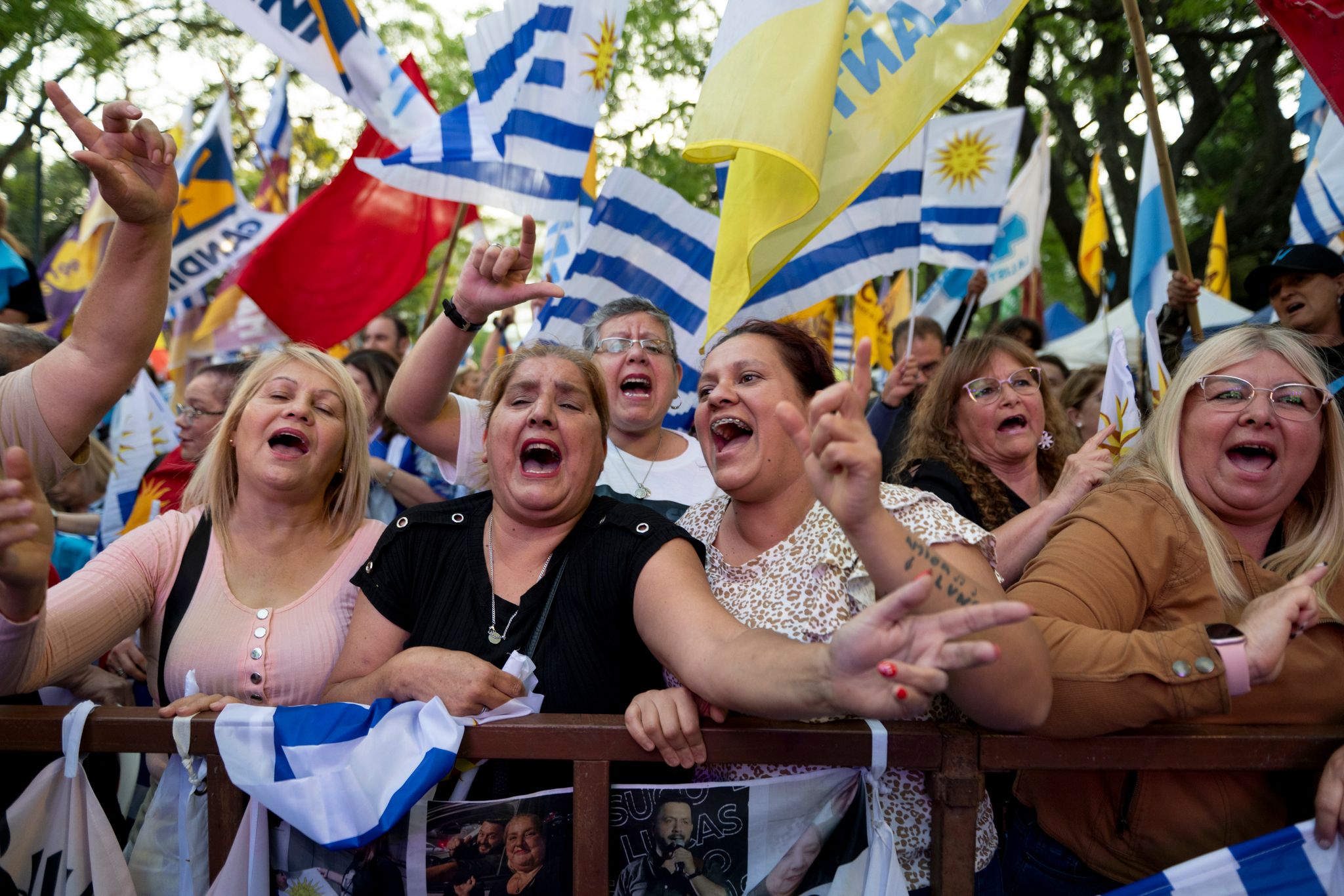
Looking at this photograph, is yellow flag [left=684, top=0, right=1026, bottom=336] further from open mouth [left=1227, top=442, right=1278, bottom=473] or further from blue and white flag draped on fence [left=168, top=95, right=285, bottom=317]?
blue and white flag draped on fence [left=168, top=95, right=285, bottom=317]

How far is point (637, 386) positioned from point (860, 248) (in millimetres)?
1409

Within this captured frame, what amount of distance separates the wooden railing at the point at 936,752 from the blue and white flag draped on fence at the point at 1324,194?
390 cm

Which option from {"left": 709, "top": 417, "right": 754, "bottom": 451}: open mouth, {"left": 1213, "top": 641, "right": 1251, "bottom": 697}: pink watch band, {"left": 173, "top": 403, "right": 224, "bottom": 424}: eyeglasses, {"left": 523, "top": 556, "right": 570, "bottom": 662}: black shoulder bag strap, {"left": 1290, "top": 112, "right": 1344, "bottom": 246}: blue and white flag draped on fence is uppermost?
{"left": 1290, "top": 112, "right": 1344, "bottom": 246}: blue and white flag draped on fence

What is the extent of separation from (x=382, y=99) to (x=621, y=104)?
1210 cm

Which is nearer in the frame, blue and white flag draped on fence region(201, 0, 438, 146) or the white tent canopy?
blue and white flag draped on fence region(201, 0, 438, 146)

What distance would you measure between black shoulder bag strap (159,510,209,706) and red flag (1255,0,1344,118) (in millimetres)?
3550

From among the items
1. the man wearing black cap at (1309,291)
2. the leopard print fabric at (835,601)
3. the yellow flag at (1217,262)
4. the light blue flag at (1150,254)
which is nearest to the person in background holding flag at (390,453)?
the leopard print fabric at (835,601)

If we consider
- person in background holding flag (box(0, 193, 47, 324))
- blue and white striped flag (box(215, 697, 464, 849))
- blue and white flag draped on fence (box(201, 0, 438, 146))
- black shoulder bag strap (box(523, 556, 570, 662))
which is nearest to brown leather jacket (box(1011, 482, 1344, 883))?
black shoulder bag strap (box(523, 556, 570, 662))

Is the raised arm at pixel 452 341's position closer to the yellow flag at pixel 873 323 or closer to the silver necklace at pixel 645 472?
the silver necklace at pixel 645 472

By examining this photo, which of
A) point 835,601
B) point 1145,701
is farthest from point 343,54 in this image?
point 1145,701

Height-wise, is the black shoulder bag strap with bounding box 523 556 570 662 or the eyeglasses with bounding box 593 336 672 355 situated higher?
the eyeglasses with bounding box 593 336 672 355

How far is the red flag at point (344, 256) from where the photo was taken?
5684 millimetres

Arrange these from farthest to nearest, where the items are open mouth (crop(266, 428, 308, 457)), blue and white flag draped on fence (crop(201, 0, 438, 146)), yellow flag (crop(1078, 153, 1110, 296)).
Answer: yellow flag (crop(1078, 153, 1110, 296)), blue and white flag draped on fence (crop(201, 0, 438, 146)), open mouth (crop(266, 428, 308, 457))

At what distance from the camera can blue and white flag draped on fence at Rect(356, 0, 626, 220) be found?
4.88 meters
